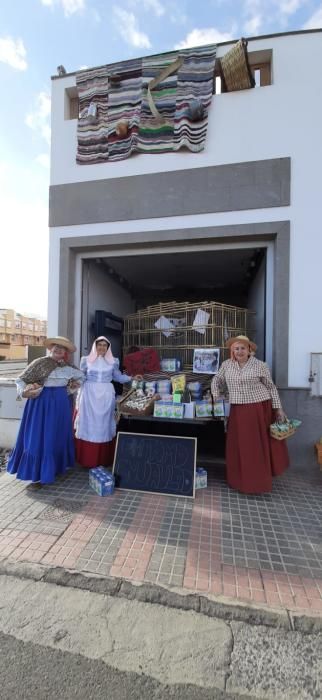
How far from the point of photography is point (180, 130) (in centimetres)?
442

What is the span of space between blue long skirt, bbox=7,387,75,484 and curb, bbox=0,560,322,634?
1.20 m

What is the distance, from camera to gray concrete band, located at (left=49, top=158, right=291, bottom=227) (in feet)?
13.8

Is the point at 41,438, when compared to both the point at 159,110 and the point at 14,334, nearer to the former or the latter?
the point at 159,110

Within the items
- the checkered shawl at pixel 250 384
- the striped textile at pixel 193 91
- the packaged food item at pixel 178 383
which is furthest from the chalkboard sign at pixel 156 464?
the striped textile at pixel 193 91

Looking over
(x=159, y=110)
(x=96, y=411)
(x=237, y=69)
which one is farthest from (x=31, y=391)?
(x=237, y=69)

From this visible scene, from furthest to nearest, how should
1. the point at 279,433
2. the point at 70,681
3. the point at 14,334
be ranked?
the point at 14,334
the point at 279,433
the point at 70,681

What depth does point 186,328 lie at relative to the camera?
4543mm

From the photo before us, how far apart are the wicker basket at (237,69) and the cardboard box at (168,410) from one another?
14.2ft

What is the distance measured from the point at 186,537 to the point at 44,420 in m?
1.93

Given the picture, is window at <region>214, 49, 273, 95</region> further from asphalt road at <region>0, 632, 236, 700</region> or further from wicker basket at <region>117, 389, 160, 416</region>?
asphalt road at <region>0, 632, 236, 700</region>

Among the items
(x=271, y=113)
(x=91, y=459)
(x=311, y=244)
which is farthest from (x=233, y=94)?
(x=91, y=459)

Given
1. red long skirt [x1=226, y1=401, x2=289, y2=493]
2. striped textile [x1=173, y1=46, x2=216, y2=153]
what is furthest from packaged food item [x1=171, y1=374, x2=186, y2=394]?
striped textile [x1=173, y1=46, x2=216, y2=153]

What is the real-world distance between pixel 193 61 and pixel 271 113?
140cm

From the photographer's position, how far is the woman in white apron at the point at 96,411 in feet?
13.0
